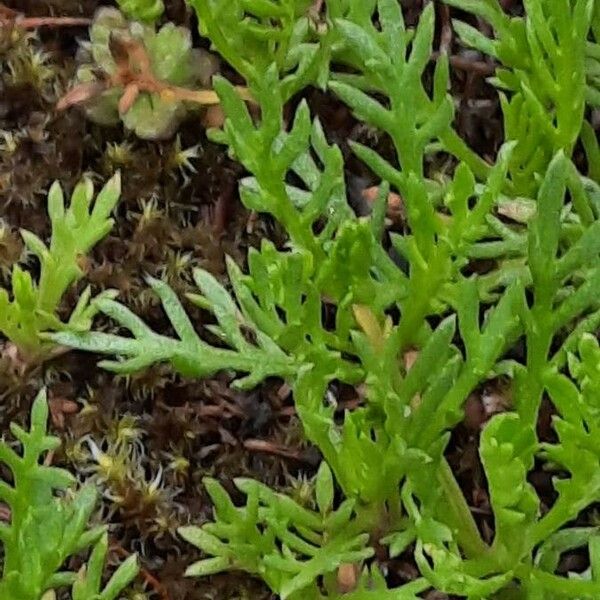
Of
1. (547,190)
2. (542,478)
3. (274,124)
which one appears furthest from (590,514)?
(274,124)

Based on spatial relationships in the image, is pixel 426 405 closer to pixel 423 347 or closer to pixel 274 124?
pixel 423 347

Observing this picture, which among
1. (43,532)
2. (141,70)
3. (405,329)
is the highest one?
(141,70)

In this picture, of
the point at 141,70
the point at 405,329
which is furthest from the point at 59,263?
the point at 405,329

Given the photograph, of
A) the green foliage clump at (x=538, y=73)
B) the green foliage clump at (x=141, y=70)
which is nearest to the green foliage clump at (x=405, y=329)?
the green foliage clump at (x=538, y=73)

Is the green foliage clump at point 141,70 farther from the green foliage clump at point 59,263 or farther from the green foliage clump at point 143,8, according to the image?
the green foliage clump at point 59,263

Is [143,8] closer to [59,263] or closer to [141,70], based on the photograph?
[141,70]

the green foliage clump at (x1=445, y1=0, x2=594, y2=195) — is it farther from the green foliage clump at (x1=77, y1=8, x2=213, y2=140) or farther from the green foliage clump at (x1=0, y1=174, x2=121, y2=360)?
the green foliage clump at (x1=0, y1=174, x2=121, y2=360)
